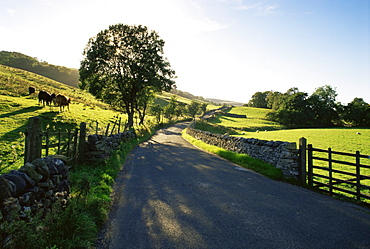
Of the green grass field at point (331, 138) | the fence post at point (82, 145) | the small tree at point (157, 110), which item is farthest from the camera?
the small tree at point (157, 110)

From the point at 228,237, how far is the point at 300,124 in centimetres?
7198

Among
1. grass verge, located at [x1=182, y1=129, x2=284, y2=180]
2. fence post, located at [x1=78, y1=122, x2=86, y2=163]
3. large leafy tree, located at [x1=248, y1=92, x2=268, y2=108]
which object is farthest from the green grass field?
large leafy tree, located at [x1=248, y1=92, x2=268, y2=108]

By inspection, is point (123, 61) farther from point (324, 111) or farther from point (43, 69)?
point (43, 69)

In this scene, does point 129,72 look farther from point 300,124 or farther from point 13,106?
point 300,124

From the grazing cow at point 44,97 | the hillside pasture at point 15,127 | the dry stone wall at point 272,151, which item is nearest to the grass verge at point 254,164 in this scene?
the dry stone wall at point 272,151

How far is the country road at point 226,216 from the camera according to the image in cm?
460

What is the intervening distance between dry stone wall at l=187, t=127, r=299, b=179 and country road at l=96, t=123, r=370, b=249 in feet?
3.92

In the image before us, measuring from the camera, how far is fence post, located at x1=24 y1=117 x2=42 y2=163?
620 centimetres

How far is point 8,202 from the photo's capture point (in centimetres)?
331

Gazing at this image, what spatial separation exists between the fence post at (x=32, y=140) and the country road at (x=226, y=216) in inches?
107

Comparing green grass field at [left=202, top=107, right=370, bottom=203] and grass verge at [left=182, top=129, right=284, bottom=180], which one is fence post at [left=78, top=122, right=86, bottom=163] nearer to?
grass verge at [left=182, top=129, right=284, bottom=180]

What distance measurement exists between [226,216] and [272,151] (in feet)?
22.3

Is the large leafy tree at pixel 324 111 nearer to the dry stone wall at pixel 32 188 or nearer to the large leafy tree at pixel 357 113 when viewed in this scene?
the large leafy tree at pixel 357 113

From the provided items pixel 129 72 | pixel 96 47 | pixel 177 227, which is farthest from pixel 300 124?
pixel 177 227
